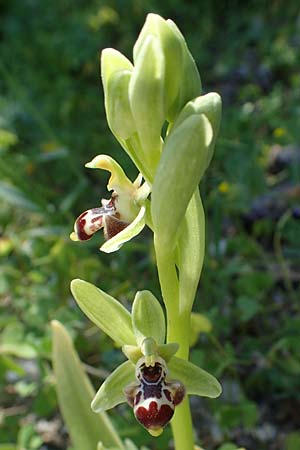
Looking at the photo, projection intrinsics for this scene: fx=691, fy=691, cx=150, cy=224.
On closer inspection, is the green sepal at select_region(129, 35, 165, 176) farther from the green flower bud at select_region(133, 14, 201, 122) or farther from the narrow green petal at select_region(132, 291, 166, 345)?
the narrow green petal at select_region(132, 291, 166, 345)

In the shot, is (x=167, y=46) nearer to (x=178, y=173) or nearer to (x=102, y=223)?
(x=178, y=173)

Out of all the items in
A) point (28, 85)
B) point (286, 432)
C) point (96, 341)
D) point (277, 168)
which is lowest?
point (286, 432)

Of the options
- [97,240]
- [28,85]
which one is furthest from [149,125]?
[28,85]

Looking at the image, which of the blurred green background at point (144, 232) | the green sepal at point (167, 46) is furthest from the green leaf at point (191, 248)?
the blurred green background at point (144, 232)

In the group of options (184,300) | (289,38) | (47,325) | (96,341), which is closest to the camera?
(184,300)

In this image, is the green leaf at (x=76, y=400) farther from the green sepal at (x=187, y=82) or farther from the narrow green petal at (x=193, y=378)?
the green sepal at (x=187, y=82)

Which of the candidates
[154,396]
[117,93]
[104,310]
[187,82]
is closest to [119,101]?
[117,93]

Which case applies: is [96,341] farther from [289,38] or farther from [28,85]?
[289,38]

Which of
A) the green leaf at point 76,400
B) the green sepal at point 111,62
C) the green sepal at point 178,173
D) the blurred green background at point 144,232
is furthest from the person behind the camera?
the blurred green background at point 144,232
